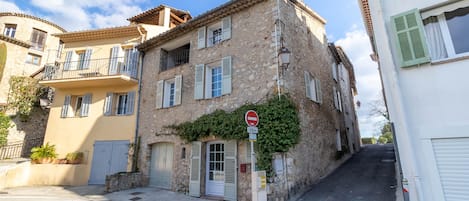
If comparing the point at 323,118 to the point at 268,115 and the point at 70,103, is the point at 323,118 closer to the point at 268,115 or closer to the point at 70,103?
the point at 268,115

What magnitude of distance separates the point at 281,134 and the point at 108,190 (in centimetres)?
752

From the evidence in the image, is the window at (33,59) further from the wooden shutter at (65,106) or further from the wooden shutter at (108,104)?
the wooden shutter at (108,104)

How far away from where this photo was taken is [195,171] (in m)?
8.70

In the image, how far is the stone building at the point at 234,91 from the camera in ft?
25.5

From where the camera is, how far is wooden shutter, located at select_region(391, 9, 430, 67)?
474 cm

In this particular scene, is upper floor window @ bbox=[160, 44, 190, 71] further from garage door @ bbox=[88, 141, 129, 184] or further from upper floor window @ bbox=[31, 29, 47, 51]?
upper floor window @ bbox=[31, 29, 47, 51]

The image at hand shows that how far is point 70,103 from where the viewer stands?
42.5 feet

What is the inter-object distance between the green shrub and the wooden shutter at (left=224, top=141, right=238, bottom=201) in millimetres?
9874

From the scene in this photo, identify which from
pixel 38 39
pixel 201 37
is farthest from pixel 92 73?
pixel 38 39

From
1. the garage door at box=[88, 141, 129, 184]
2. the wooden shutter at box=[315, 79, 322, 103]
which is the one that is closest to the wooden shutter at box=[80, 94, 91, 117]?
the garage door at box=[88, 141, 129, 184]

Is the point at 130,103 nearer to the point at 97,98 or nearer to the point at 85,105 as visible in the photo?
the point at 97,98

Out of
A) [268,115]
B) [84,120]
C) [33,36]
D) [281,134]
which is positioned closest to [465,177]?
[281,134]

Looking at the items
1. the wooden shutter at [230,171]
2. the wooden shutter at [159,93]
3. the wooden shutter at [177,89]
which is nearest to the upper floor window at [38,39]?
the wooden shutter at [159,93]

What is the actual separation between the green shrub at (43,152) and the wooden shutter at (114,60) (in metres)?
4.96
